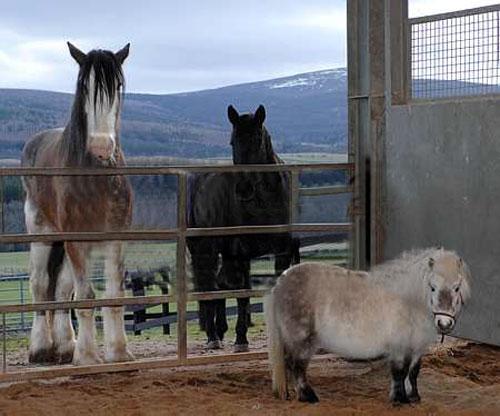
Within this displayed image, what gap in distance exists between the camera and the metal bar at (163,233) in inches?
250

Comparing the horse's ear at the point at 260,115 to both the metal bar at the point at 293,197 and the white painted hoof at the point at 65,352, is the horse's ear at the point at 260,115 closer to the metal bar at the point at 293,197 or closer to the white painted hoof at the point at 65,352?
the metal bar at the point at 293,197

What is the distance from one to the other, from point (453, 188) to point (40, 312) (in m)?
3.10

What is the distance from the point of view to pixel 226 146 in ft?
25.5

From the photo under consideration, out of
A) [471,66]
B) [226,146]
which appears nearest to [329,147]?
[226,146]

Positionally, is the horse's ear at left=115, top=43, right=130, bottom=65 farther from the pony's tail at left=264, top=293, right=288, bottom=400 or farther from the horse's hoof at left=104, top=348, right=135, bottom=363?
the pony's tail at left=264, top=293, right=288, bottom=400

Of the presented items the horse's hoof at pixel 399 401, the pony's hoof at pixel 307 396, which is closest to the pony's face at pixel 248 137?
the pony's hoof at pixel 307 396

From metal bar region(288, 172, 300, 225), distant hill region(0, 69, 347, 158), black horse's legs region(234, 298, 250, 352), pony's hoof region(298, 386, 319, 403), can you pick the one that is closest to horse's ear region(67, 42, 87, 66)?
distant hill region(0, 69, 347, 158)

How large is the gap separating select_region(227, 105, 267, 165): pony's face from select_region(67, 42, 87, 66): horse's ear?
1.18 meters

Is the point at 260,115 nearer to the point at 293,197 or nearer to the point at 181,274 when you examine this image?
the point at 293,197

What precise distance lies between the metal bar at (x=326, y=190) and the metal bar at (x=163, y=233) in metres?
0.25

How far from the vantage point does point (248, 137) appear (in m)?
7.24

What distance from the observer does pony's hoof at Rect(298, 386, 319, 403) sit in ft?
19.0

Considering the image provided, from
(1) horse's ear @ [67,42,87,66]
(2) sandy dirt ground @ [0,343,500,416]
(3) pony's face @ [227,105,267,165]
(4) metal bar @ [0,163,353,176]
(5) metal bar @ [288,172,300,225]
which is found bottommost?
(2) sandy dirt ground @ [0,343,500,416]

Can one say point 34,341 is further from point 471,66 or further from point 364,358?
point 471,66
